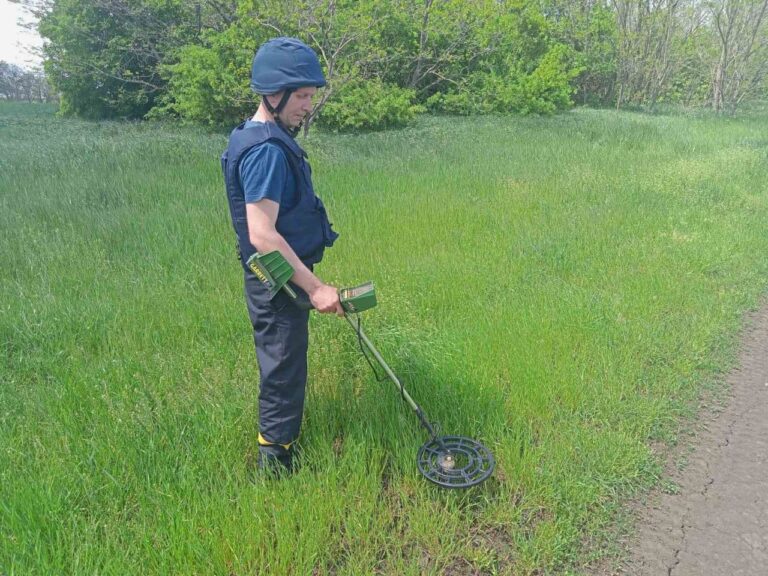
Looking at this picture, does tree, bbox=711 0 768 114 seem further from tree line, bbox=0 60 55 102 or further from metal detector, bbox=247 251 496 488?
tree line, bbox=0 60 55 102

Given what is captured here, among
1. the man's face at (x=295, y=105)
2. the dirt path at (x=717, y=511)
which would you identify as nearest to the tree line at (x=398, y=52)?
the man's face at (x=295, y=105)

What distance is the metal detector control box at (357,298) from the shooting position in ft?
7.95

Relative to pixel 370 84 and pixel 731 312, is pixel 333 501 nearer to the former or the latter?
pixel 731 312

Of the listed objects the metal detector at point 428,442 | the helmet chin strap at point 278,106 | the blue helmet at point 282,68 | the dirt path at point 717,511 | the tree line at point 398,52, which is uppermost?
the tree line at point 398,52

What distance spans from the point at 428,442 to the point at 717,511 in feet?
4.84

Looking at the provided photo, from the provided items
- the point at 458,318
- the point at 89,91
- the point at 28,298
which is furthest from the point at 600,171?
the point at 89,91

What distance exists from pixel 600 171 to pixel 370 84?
7360 millimetres

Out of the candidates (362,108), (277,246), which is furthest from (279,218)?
(362,108)

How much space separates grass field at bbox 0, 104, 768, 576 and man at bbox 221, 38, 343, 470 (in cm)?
36

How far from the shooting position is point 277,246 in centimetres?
231

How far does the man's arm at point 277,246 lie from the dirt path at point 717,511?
179 cm

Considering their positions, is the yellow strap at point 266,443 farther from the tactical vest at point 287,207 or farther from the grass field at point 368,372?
the tactical vest at point 287,207

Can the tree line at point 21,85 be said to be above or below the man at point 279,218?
above

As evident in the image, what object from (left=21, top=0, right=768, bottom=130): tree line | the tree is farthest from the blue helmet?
the tree
